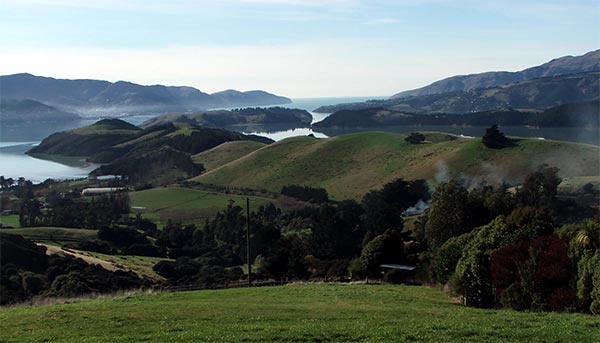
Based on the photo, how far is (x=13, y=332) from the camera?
13789 mm

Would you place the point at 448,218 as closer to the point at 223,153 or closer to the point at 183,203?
the point at 183,203

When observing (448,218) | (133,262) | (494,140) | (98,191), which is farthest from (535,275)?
(98,191)

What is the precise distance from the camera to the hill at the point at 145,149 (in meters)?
127

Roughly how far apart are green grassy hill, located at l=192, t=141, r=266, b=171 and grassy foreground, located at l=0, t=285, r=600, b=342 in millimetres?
104835

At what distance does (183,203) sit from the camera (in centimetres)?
8462

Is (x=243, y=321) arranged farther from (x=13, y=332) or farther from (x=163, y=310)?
(x=13, y=332)

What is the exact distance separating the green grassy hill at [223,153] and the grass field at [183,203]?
2939cm

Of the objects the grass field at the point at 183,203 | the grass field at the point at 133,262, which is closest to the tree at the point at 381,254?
the grass field at the point at 133,262

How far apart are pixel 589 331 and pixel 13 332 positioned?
1183 cm

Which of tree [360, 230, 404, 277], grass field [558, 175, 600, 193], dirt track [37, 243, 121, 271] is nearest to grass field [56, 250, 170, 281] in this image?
dirt track [37, 243, 121, 271]

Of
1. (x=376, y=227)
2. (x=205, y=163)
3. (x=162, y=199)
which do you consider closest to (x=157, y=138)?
(x=205, y=163)

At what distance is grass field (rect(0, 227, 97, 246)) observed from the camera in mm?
56750

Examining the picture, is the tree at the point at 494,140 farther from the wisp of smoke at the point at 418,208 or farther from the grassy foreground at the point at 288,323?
the grassy foreground at the point at 288,323

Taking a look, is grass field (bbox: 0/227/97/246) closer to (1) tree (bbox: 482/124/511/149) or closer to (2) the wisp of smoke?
(2) the wisp of smoke
